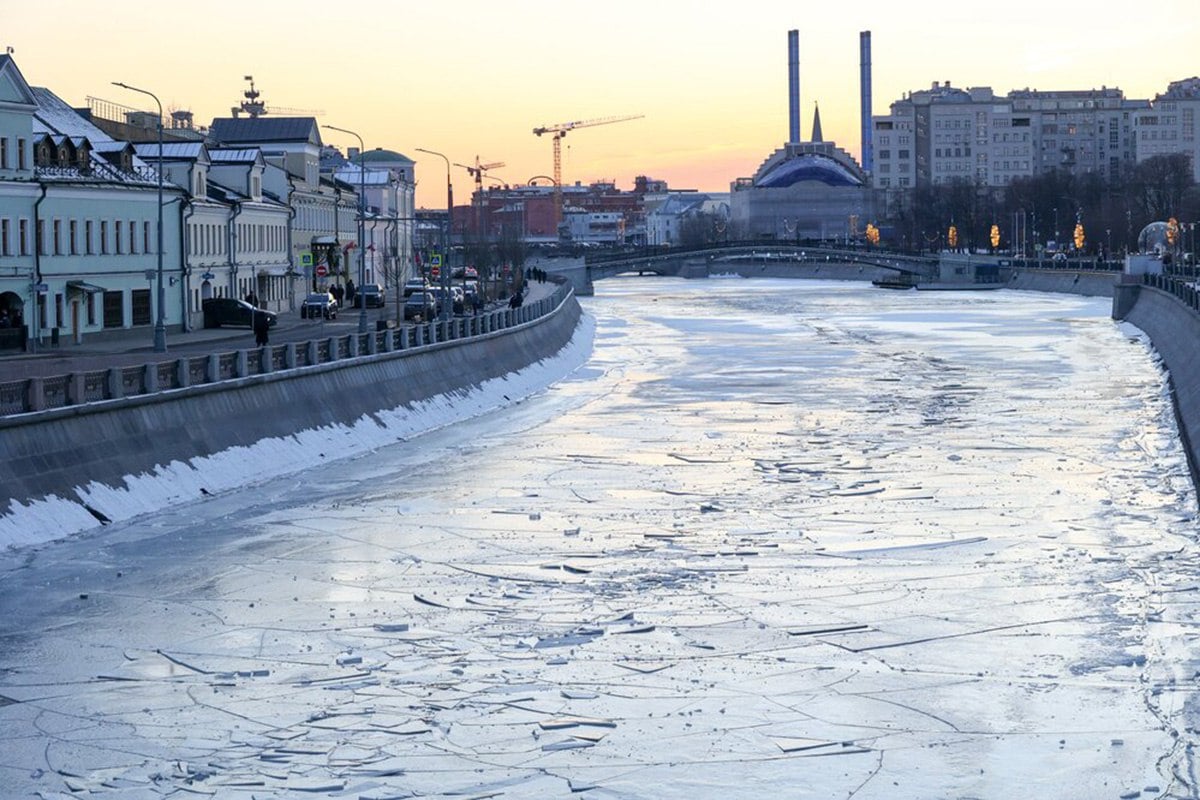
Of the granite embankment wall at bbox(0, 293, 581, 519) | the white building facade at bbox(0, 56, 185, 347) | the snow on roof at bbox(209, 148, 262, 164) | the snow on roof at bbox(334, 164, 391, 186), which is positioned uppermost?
the snow on roof at bbox(334, 164, 391, 186)

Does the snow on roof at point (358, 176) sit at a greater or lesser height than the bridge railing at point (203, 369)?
greater

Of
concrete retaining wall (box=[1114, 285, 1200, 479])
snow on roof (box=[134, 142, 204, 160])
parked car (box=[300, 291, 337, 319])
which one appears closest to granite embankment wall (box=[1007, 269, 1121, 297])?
concrete retaining wall (box=[1114, 285, 1200, 479])

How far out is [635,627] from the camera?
23.5 meters

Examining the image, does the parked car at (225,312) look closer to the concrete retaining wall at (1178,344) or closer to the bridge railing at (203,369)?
the bridge railing at (203,369)

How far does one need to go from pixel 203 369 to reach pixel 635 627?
55.3ft

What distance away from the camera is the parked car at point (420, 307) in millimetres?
79938

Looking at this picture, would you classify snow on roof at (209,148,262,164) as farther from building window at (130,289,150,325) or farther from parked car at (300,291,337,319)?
building window at (130,289,150,325)

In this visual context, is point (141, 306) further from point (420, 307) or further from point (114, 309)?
point (420, 307)

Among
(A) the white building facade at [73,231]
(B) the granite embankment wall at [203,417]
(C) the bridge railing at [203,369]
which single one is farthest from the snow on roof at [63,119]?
(B) the granite embankment wall at [203,417]

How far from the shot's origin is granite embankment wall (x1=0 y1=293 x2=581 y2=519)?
30328 mm

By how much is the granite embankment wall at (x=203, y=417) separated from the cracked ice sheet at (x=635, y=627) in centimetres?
125

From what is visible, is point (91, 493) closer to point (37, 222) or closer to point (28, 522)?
point (28, 522)

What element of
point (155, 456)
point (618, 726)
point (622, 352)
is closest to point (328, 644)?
point (618, 726)

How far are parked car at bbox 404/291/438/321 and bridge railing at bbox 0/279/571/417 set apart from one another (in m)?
20.1
